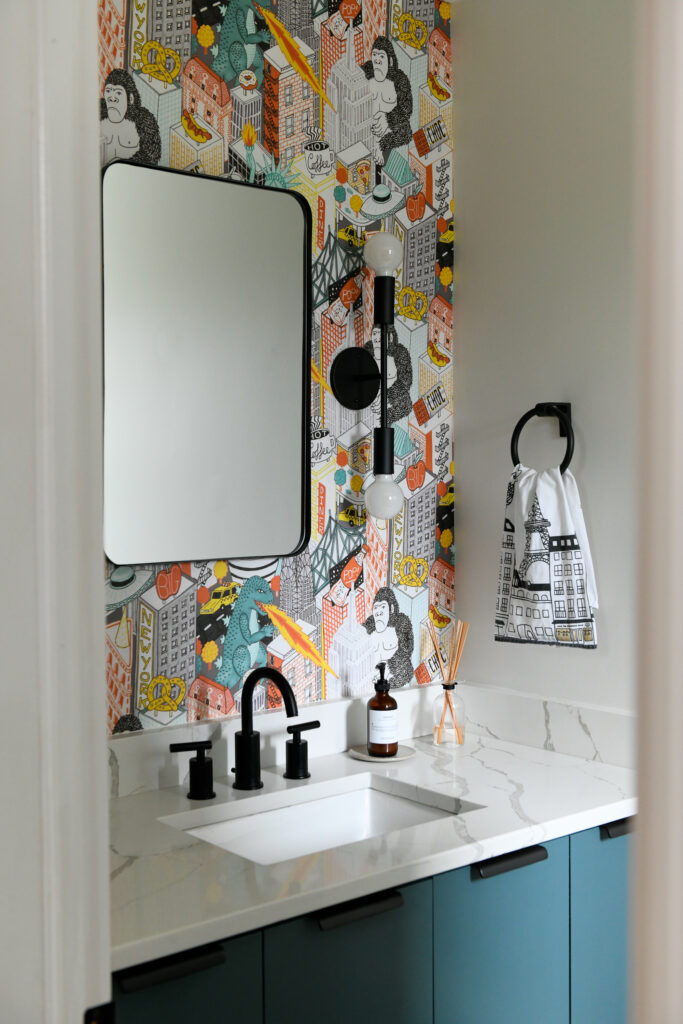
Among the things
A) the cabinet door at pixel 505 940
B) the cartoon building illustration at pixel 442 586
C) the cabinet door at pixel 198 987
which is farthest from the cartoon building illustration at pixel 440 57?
the cabinet door at pixel 198 987

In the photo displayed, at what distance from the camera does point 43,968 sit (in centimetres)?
81

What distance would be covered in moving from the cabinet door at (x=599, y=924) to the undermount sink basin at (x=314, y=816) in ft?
0.75

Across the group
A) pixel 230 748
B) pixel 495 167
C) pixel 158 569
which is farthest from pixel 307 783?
pixel 495 167

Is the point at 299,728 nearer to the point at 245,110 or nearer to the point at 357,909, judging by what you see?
the point at 357,909

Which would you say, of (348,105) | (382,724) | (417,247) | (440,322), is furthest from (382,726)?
(348,105)

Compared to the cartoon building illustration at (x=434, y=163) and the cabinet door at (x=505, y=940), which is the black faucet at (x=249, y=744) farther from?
the cartoon building illustration at (x=434, y=163)

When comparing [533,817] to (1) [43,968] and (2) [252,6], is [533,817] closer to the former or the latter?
(1) [43,968]

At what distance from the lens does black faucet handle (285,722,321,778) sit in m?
1.89

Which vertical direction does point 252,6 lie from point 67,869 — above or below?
above

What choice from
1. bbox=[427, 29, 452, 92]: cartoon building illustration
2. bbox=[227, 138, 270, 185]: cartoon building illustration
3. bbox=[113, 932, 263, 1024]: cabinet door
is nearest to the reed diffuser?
bbox=[113, 932, 263, 1024]: cabinet door

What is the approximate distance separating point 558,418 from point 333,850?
1.04 m

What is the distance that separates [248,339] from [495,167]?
765mm

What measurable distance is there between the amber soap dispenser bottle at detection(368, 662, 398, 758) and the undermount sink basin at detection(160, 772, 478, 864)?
0.37 feet

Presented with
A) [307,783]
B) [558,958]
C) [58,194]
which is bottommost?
[558,958]
